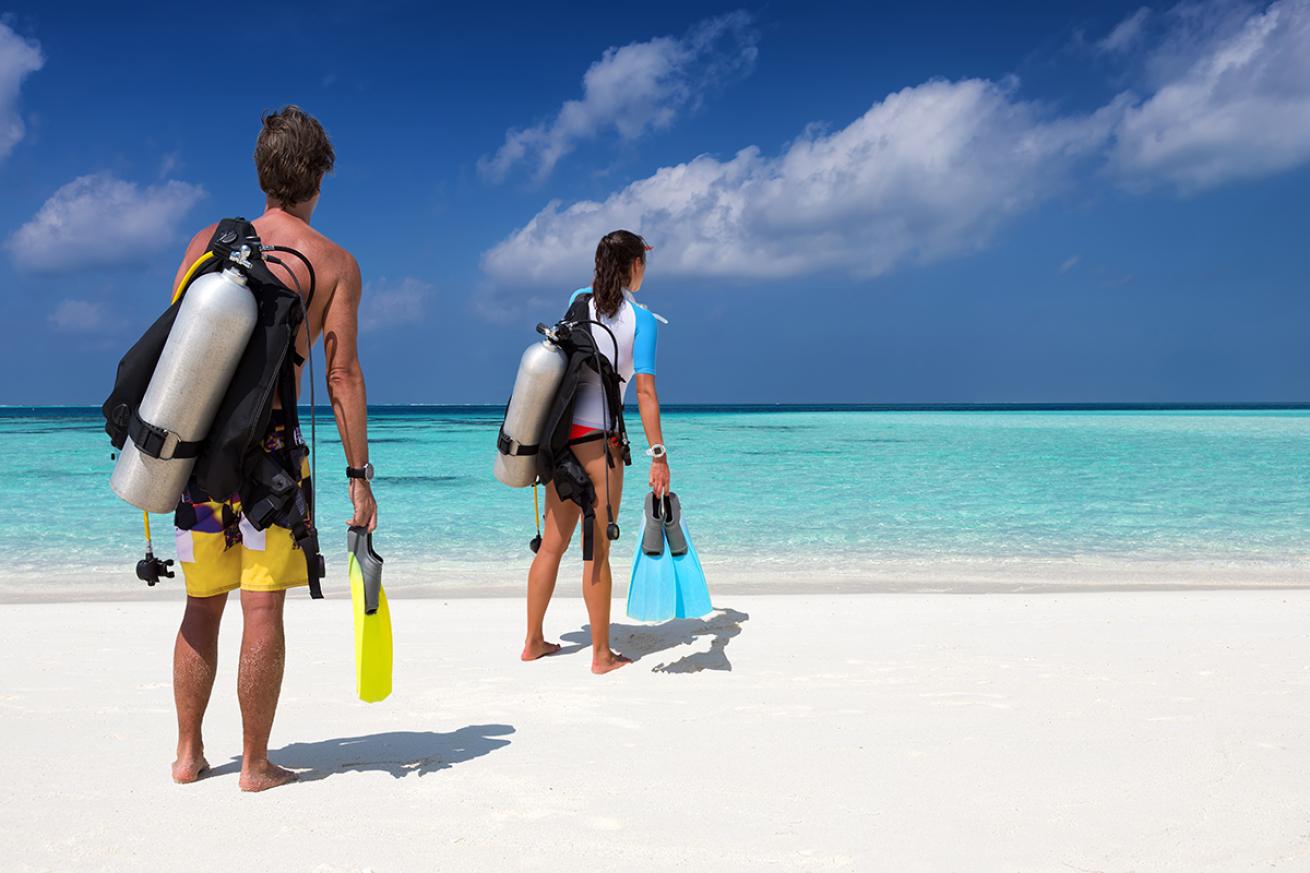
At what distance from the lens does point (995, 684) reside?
3.74 metres

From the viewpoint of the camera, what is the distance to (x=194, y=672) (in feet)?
8.80

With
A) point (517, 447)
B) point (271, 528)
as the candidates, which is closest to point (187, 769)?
point (271, 528)

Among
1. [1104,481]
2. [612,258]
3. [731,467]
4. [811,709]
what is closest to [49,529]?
[612,258]

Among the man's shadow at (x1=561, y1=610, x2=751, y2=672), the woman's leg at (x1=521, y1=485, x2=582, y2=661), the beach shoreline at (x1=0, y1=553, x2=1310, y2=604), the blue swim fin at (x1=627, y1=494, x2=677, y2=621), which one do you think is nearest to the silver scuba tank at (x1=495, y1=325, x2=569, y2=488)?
the woman's leg at (x1=521, y1=485, x2=582, y2=661)

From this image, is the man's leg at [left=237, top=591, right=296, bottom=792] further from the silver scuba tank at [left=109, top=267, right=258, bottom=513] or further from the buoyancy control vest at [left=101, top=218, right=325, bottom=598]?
the silver scuba tank at [left=109, top=267, right=258, bottom=513]

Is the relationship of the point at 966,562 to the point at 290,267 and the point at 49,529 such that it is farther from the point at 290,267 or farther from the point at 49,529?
the point at 49,529

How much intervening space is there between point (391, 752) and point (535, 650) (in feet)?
4.39

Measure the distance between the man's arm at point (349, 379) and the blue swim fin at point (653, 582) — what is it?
6.18 ft

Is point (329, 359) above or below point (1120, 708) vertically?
above

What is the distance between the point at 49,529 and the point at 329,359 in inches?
375

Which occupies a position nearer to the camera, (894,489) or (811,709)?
(811,709)

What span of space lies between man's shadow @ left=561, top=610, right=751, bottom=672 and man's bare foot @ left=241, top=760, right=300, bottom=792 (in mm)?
1786

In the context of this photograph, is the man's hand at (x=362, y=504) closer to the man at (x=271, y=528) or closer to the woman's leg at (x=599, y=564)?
the man at (x=271, y=528)

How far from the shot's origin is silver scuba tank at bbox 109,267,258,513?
7.39 ft
